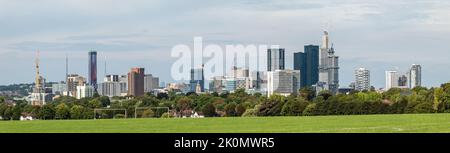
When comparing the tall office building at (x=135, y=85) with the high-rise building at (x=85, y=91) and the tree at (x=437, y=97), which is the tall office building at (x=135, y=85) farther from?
the tree at (x=437, y=97)

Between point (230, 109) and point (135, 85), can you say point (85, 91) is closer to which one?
point (135, 85)

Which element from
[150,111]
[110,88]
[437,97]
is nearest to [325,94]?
[437,97]

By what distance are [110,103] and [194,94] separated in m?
8.27

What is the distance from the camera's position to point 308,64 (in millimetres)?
43344

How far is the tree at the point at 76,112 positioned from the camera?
4990 centimetres

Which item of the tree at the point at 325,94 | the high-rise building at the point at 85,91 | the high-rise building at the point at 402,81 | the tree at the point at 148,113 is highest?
the high-rise building at the point at 402,81

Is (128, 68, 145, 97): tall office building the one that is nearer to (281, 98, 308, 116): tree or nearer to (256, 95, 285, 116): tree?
(256, 95, 285, 116): tree

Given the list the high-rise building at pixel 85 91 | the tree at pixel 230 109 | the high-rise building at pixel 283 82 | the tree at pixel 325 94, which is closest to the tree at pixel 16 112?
the high-rise building at pixel 85 91

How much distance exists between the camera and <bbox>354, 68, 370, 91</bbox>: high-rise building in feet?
170
